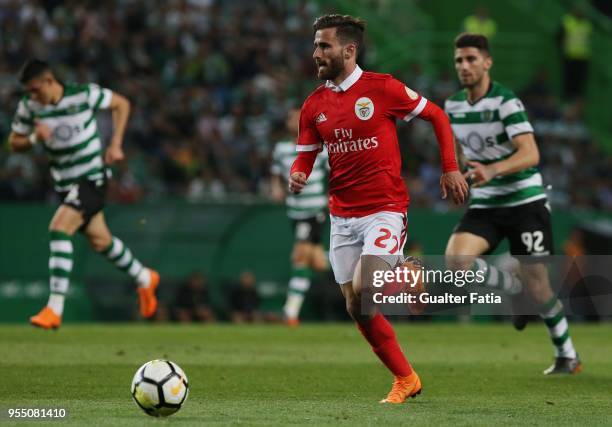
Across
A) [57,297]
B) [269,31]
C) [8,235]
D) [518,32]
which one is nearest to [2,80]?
[8,235]

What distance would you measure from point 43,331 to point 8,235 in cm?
442

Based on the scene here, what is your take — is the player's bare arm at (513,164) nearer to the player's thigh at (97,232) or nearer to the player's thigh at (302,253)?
the player's thigh at (97,232)

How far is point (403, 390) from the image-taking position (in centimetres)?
845

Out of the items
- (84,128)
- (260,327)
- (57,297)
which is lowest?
(260,327)

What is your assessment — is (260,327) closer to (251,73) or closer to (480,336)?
(480,336)

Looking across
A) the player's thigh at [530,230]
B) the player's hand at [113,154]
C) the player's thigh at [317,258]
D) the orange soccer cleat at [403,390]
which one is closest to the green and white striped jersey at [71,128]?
the player's hand at [113,154]

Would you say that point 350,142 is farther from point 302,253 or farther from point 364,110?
point 302,253

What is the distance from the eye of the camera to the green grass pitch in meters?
7.72

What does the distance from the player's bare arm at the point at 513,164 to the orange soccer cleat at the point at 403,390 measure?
1935 mm

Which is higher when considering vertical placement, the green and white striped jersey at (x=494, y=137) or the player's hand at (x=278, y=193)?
the green and white striped jersey at (x=494, y=137)

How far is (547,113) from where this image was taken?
24.8 m

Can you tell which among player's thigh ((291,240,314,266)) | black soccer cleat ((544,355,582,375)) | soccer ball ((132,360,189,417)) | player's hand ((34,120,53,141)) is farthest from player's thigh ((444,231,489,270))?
player's thigh ((291,240,314,266))

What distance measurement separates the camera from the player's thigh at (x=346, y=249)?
341 inches

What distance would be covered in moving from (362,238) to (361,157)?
0.55 meters
